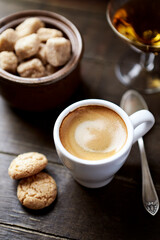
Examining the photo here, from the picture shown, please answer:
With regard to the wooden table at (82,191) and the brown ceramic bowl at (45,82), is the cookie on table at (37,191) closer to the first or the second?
the wooden table at (82,191)

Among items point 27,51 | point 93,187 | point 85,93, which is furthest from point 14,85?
point 93,187

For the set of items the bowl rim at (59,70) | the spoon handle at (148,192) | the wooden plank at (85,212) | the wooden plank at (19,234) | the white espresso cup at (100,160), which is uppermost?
the bowl rim at (59,70)

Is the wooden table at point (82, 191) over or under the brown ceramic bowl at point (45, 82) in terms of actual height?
under

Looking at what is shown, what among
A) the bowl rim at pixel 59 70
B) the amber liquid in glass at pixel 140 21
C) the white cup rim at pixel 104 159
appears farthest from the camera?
the amber liquid in glass at pixel 140 21

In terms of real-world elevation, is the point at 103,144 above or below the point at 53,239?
above

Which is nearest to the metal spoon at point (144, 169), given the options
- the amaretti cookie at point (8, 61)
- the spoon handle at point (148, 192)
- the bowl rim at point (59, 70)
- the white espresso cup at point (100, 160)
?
the spoon handle at point (148, 192)

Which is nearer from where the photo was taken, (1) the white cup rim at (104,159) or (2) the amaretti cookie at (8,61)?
(1) the white cup rim at (104,159)

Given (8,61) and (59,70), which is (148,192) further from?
(8,61)

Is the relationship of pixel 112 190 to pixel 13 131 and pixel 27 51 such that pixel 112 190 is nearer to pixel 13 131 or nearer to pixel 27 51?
pixel 13 131
